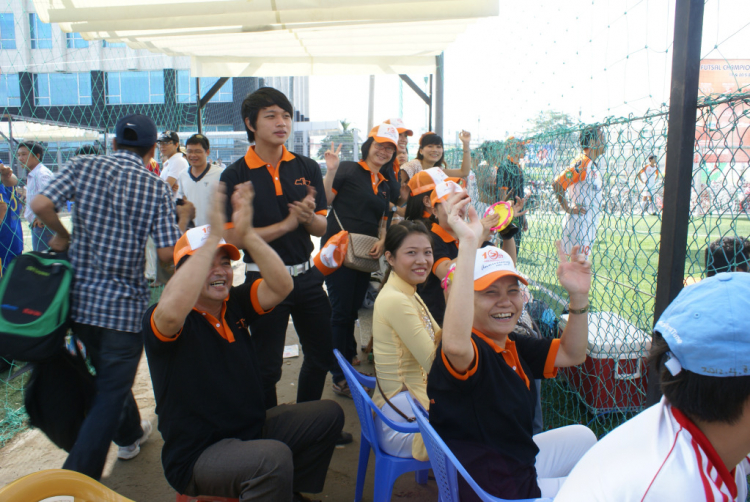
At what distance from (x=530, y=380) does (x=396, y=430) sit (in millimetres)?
550

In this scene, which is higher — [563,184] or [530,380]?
[563,184]

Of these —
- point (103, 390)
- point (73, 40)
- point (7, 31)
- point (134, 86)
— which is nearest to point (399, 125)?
point (103, 390)

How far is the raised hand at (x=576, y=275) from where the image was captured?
1835 mm

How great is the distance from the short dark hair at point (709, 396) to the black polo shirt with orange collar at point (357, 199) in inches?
104

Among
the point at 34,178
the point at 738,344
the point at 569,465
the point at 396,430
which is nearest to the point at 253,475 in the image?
the point at 396,430

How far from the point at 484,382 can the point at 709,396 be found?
0.68 metres

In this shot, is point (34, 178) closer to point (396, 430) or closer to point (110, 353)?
point (110, 353)

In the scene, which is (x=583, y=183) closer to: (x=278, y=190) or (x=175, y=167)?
(x=278, y=190)

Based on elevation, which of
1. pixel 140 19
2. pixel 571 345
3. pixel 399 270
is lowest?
pixel 571 345

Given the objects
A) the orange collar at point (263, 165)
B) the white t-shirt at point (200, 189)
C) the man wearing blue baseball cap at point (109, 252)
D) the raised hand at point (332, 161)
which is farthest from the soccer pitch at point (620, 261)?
the white t-shirt at point (200, 189)

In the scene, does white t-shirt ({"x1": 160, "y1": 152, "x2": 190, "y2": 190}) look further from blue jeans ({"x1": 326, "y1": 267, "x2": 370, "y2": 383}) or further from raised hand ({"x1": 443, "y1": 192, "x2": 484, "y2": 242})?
raised hand ({"x1": 443, "y1": 192, "x2": 484, "y2": 242})

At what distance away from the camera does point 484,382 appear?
1525 mm

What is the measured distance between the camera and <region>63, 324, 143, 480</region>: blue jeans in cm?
196

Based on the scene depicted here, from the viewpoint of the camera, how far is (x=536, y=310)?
3439 millimetres
